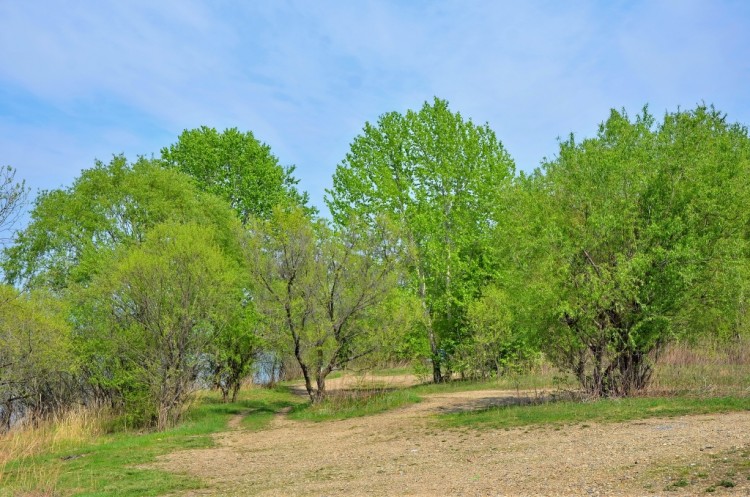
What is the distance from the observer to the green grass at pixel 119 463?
39.3ft

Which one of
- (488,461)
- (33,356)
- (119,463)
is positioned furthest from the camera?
(33,356)

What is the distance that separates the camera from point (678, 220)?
58.2 ft

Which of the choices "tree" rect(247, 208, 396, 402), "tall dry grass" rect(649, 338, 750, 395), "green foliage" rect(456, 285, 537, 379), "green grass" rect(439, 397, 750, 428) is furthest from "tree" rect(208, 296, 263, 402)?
"tall dry grass" rect(649, 338, 750, 395)

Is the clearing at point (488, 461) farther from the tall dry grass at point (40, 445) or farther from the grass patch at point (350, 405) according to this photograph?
the grass patch at point (350, 405)

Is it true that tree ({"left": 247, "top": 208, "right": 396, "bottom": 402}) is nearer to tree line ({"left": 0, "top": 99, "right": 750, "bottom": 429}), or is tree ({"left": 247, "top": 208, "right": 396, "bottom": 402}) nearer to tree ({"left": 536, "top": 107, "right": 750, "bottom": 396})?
tree line ({"left": 0, "top": 99, "right": 750, "bottom": 429})

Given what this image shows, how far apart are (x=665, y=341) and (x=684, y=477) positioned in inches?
446

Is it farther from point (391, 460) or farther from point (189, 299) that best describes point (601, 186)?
point (189, 299)

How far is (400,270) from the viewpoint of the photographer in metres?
25.0

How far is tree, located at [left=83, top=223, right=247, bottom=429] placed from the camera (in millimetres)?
21109

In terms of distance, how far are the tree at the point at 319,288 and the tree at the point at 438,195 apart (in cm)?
659

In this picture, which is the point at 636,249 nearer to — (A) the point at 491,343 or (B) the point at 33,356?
(A) the point at 491,343

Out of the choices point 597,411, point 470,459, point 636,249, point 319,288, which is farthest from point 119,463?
point 636,249

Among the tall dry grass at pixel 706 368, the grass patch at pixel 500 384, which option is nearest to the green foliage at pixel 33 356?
the grass patch at pixel 500 384

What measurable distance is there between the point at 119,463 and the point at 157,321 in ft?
22.8
